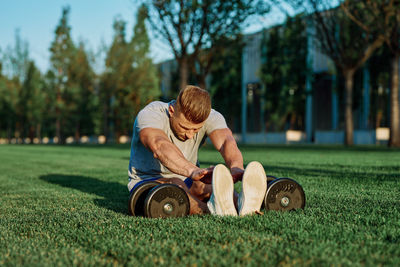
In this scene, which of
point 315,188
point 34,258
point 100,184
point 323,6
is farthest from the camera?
point 323,6

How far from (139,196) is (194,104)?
93cm

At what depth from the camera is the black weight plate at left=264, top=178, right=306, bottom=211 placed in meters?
3.29

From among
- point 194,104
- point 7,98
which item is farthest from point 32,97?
point 194,104

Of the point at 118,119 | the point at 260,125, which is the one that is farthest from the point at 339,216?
the point at 118,119

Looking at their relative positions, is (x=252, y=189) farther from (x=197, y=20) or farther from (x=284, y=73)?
(x=284, y=73)

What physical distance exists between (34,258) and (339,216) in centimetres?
228

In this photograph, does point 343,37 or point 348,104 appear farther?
point 348,104

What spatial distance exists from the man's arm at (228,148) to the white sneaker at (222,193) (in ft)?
1.00

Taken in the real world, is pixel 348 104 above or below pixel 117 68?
below

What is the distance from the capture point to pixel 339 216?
3234mm

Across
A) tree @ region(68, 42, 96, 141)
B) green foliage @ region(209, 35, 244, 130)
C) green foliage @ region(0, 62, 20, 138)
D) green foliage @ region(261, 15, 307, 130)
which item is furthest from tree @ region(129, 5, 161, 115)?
green foliage @ region(0, 62, 20, 138)

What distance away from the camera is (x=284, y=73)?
31.3 metres

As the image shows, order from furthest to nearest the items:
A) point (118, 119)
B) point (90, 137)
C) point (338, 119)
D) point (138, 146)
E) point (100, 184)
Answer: point (90, 137) < point (118, 119) < point (338, 119) < point (100, 184) < point (138, 146)

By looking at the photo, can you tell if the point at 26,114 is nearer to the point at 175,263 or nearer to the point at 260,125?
the point at 260,125
